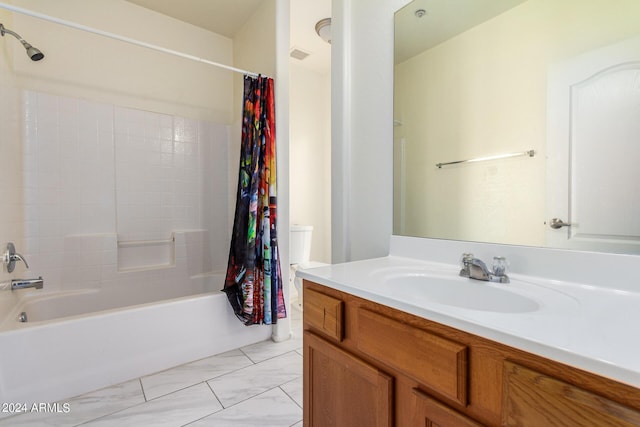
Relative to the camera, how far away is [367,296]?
0.76 meters

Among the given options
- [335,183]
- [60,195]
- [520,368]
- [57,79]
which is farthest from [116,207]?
[520,368]

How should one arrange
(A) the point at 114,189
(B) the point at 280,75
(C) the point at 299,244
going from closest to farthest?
(B) the point at 280,75
(A) the point at 114,189
(C) the point at 299,244

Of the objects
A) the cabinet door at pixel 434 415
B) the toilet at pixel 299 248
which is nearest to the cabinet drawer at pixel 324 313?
the cabinet door at pixel 434 415

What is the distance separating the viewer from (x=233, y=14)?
2.46 m

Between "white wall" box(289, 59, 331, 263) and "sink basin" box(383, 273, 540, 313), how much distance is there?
2.25 meters

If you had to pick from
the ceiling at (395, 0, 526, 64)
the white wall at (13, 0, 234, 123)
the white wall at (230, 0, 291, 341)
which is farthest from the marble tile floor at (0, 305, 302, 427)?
the white wall at (13, 0, 234, 123)

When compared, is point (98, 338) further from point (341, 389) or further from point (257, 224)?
point (341, 389)

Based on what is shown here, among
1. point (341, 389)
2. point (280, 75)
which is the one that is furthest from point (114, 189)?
point (341, 389)

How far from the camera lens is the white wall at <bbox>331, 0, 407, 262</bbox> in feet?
4.58

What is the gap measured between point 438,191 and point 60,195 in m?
2.54

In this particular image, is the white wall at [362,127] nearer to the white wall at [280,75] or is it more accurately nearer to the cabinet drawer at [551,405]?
the white wall at [280,75]

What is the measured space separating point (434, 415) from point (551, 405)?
9.4 inches

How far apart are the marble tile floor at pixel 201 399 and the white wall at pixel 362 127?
0.78m

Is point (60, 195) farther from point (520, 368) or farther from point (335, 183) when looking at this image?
point (520, 368)
